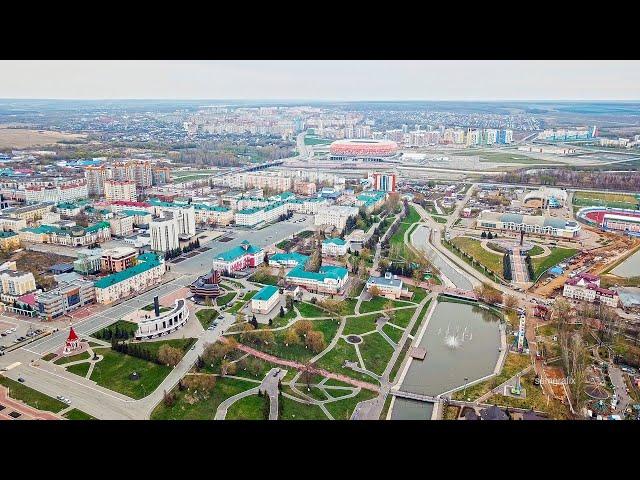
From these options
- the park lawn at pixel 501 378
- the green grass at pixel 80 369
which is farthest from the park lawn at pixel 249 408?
the park lawn at pixel 501 378

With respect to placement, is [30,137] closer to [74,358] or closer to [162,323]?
[162,323]

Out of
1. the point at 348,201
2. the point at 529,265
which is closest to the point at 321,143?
the point at 348,201

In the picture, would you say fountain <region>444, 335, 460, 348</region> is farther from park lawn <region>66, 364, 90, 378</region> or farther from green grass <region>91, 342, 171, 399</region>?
park lawn <region>66, 364, 90, 378</region>

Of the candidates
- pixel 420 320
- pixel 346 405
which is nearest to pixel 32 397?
pixel 346 405

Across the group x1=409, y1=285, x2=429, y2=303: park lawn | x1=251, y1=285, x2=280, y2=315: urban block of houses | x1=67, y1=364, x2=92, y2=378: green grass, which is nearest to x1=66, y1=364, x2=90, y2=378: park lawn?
x1=67, y1=364, x2=92, y2=378: green grass

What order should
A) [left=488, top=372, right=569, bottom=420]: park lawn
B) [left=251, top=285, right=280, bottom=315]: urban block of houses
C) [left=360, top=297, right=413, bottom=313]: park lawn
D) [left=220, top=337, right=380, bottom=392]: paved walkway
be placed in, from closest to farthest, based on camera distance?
1. [left=488, top=372, right=569, bottom=420]: park lawn
2. [left=220, top=337, right=380, bottom=392]: paved walkway
3. [left=251, top=285, right=280, bottom=315]: urban block of houses
4. [left=360, top=297, right=413, bottom=313]: park lawn
